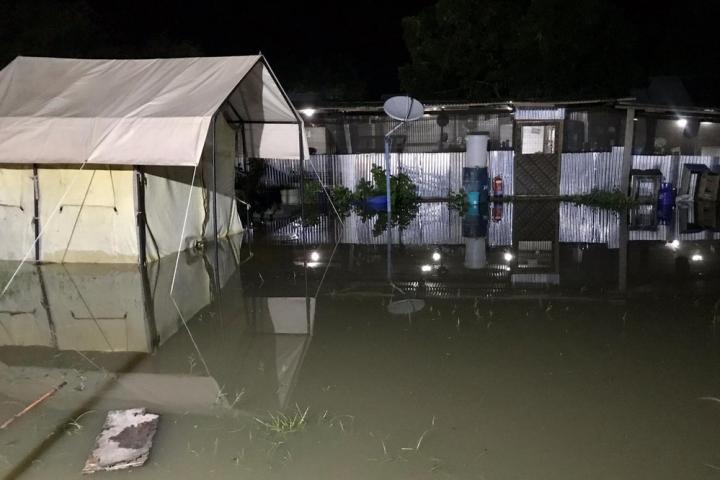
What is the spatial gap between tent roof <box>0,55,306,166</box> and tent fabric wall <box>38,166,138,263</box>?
96cm

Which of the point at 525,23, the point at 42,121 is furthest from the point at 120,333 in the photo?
the point at 525,23

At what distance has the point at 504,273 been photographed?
8.51 meters

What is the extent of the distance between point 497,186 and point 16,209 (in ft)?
40.5

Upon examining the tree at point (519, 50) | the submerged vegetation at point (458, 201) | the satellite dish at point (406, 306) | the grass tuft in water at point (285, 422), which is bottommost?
the grass tuft in water at point (285, 422)

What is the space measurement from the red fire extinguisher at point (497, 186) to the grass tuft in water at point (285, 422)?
1398 cm

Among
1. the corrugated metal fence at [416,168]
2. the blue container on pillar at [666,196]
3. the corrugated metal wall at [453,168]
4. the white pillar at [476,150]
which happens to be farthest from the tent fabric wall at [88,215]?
the blue container on pillar at [666,196]

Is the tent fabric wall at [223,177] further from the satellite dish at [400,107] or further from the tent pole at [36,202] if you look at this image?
the satellite dish at [400,107]

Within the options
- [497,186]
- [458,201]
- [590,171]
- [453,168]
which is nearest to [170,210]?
[458,201]

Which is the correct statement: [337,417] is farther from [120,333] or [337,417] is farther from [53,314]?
[53,314]

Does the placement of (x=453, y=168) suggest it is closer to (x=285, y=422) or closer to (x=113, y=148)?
(x=113, y=148)

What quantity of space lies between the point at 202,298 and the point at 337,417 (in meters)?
3.76

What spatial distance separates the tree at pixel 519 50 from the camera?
2178 centimetres

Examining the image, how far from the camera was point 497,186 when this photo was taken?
682 inches

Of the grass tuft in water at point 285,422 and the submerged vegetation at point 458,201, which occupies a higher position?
the submerged vegetation at point 458,201
